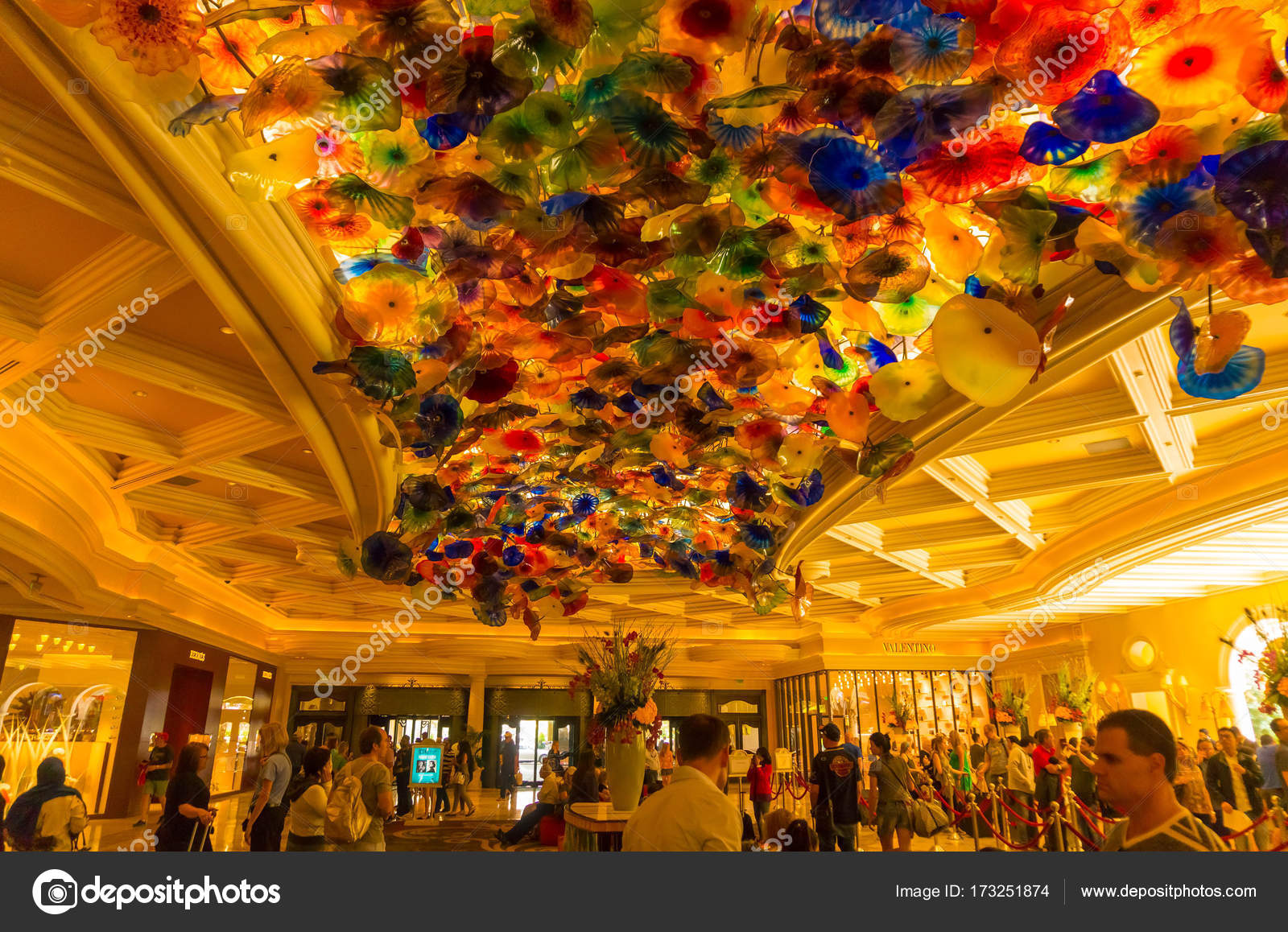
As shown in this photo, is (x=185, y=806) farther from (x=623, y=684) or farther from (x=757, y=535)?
(x=757, y=535)

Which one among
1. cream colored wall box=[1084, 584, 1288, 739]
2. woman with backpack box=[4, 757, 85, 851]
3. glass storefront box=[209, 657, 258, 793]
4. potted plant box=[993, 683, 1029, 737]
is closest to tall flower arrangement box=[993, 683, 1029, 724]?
potted plant box=[993, 683, 1029, 737]

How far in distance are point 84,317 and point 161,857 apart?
12.4ft

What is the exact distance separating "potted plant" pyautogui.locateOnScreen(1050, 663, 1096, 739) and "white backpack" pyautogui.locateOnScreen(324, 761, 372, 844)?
916cm

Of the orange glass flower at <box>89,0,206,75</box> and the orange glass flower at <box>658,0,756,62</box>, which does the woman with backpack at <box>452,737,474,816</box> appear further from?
the orange glass flower at <box>658,0,756,62</box>

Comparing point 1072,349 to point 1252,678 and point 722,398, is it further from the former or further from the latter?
point 1252,678

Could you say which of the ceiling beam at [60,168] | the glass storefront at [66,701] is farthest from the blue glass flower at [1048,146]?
the glass storefront at [66,701]

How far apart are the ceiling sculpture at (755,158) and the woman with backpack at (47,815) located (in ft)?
11.8

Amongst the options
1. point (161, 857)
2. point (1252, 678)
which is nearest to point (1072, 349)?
point (161, 857)

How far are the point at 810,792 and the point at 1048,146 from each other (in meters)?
6.72

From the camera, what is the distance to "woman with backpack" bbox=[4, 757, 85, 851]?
13.3ft

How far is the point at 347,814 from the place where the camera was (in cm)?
408

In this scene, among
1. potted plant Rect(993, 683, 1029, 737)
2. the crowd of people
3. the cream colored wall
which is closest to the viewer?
the crowd of people

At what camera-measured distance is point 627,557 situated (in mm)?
5855

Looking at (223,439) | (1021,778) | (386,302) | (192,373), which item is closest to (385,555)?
(386,302)
